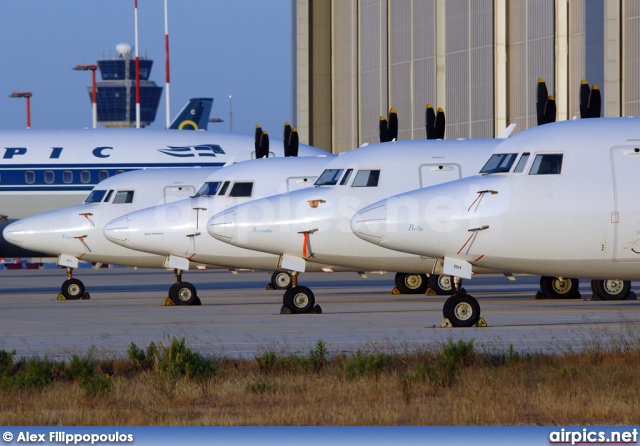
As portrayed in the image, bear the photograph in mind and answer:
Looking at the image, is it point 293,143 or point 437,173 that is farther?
point 293,143

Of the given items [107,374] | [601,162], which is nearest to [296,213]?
[601,162]

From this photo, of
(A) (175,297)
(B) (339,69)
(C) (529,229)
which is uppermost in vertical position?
(B) (339,69)

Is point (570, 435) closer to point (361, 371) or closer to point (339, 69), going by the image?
point (361, 371)

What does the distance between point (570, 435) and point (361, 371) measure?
502 centimetres

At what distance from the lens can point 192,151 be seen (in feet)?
145

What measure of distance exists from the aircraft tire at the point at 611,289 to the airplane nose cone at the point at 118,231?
10.8m

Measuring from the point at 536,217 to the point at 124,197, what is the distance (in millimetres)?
14716

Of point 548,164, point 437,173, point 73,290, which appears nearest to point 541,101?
point 437,173

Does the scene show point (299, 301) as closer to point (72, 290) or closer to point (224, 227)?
point (224, 227)

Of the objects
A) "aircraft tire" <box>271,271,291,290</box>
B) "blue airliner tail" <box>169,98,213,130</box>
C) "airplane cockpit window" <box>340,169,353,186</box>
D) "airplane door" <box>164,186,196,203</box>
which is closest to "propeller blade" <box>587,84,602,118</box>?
"airplane cockpit window" <box>340,169,353,186</box>

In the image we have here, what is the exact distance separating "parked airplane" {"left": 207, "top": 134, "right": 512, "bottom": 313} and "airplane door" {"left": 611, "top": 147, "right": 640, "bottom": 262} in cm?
503

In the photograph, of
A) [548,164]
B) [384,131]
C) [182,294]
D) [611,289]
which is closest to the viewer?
[548,164]

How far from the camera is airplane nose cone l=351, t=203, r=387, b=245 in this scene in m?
21.8

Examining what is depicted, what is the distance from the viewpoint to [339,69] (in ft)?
225
